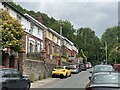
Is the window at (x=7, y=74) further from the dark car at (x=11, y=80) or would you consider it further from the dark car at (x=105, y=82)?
the dark car at (x=105, y=82)

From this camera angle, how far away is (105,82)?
1214cm

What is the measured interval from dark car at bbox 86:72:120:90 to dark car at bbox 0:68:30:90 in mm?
5466

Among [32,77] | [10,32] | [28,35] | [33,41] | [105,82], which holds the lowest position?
Result: [32,77]

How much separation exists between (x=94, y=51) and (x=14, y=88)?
113168 millimetres

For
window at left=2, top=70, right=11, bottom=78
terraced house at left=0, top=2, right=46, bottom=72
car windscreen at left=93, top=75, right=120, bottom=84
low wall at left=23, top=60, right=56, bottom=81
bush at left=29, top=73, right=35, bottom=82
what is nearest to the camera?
car windscreen at left=93, top=75, right=120, bottom=84

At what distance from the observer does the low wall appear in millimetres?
29548

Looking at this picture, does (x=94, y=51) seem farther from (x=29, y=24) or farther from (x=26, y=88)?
(x=26, y=88)

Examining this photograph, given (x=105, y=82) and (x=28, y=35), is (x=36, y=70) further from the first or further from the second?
(x=105, y=82)

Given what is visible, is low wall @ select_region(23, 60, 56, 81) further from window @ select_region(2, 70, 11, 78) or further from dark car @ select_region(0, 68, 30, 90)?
window @ select_region(2, 70, 11, 78)

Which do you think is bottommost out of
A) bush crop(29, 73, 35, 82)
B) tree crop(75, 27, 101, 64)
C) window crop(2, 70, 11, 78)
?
bush crop(29, 73, 35, 82)

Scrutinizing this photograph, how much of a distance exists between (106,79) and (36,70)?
66.7ft

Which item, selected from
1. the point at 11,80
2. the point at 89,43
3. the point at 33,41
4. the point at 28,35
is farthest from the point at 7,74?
the point at 89,43

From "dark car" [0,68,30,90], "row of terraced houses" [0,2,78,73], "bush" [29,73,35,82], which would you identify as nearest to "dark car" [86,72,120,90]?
"dark car" [0,68,30,90]

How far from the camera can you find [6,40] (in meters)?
23.9
